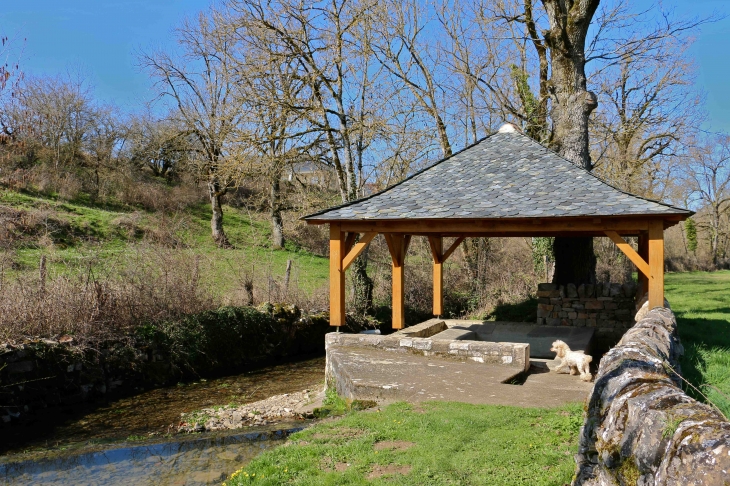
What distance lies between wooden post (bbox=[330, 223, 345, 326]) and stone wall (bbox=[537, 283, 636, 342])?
5827mm

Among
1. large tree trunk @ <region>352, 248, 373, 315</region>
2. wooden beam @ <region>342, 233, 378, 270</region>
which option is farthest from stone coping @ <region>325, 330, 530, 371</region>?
→ large tree trunk @ <region>352, 248, 373, 315</region>

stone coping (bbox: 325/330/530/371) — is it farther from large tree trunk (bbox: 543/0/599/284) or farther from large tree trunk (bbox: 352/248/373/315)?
large tree trunk (bbox: 352/248/373/315)

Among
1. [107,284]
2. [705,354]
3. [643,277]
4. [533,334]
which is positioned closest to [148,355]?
[107,284]

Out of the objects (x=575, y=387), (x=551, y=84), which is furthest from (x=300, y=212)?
(x=575, y=387)

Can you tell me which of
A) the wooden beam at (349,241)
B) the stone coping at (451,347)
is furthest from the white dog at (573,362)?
the wooden beam at (349,241)

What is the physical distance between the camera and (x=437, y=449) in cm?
502

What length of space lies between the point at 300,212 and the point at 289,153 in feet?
7.93

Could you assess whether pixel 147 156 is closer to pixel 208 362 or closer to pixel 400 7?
pixel 400 7

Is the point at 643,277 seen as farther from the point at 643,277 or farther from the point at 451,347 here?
the point at 451,347

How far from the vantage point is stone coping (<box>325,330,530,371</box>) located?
8.45 metres

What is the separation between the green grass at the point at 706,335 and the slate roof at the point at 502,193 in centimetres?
202

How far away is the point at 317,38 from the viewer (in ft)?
55.4

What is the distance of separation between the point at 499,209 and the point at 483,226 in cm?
40

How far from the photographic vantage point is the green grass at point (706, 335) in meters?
6.16
